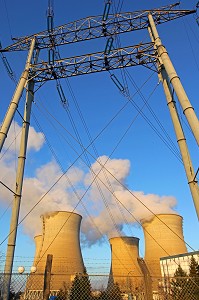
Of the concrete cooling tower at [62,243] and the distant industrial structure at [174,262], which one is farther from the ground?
the concrete cooling tower at [62,243]

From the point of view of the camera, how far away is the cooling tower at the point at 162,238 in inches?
1185

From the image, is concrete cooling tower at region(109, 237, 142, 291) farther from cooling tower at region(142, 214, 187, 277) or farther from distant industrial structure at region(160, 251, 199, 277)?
distant industrial structure at region(160, 251, 199, 277)

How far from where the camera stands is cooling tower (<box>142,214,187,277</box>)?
30.1 metres

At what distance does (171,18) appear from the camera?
10.7 metres

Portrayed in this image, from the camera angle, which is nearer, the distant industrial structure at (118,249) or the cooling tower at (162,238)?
the distant industrial structure at (118,249)

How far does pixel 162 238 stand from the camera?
30.1 metres

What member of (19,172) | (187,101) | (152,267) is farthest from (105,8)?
(152,267)

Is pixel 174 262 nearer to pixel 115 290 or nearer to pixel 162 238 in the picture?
pixel 162 238

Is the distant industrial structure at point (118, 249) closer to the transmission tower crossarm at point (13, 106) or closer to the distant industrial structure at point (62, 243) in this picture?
the distant industrial structure at point (62, 243)

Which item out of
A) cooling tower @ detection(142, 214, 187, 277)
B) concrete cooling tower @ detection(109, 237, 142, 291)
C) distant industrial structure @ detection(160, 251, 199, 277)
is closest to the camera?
distant industrial structure @ detection(160, 251, 199, 277)

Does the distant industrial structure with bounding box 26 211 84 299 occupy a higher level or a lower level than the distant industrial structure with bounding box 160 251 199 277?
higher

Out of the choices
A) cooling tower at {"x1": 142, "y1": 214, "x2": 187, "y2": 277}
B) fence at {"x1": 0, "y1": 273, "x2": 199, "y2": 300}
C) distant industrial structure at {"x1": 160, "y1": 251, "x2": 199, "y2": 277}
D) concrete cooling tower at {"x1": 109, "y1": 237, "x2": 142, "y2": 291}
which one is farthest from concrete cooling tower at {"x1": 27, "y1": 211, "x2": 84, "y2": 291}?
fence at {"x1": 0, "y1": 273, "x2": 199, "y2": 300}

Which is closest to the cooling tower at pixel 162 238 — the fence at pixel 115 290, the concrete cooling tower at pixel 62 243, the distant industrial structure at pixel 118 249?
the distant industrial structure at pixel 118 249

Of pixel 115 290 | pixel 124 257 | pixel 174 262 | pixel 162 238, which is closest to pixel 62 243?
pixel 124 257
